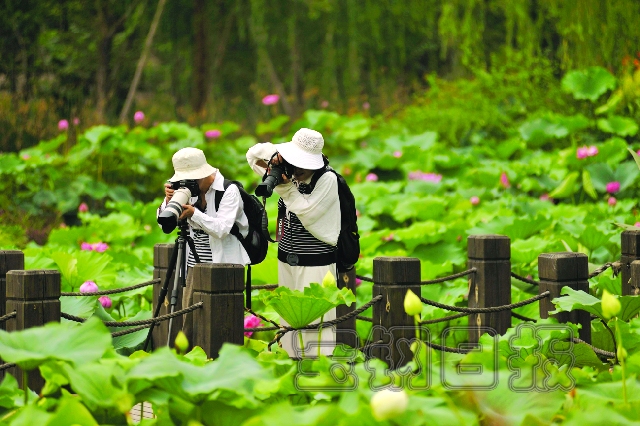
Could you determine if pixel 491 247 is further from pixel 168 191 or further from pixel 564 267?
pixel 168 191

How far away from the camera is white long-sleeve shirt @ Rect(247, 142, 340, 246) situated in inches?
146

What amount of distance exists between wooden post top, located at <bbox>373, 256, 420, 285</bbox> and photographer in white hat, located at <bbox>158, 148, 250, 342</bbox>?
575mm

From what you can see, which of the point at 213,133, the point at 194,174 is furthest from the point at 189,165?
the point at 213,133

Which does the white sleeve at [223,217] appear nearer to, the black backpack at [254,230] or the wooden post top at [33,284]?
the black backpack at [254,230]

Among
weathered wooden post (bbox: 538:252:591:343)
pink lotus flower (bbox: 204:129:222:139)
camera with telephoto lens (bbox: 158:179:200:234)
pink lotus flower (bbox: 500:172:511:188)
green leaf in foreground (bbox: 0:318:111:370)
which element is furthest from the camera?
pink lotus flower (bbox: 204:129:222:139)

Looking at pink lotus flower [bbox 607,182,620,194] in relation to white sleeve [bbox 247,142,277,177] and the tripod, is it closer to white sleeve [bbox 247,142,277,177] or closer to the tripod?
white sleeve [bbox 247,142,277,177]

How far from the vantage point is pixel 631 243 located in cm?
426

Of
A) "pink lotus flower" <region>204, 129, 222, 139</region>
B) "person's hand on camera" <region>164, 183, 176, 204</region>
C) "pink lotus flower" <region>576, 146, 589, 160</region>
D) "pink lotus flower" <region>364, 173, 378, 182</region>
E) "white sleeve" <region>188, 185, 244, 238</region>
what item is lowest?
"white sleeve" <region>188, 185, 244, 238</region>

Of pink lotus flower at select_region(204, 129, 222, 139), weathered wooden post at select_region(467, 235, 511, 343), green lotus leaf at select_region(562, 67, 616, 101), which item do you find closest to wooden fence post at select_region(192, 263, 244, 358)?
weathered wooden post at select_region(467, 235, 511, 343)

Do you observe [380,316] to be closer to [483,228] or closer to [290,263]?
[290,263]

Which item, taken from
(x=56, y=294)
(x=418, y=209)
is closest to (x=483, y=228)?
(x=418, y=209)

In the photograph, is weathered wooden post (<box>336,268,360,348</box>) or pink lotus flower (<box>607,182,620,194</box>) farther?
pink lotus flower (<box>607,182,620,194</box>)

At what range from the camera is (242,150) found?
958 centimetres

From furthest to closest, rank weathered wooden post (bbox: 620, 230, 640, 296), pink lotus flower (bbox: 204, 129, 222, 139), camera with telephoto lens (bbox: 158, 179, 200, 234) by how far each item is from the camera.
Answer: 1. pink lotus flower (bbox: 204, 129, 222, 139)
2. weathered wooden post (bbox: 620, 230, 640, 296)
3. camera with telephoto lens (bbox: 158, 179, 200, 234)
